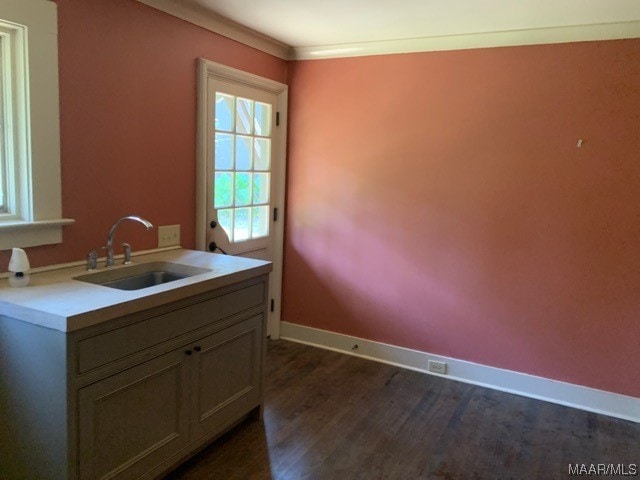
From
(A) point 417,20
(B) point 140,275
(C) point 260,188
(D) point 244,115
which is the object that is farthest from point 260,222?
(A) point 417,20

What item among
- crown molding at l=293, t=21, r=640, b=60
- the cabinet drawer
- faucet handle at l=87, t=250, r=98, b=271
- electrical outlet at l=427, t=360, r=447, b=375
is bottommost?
electrical outlet at l=427, t=360, r=447, b=375

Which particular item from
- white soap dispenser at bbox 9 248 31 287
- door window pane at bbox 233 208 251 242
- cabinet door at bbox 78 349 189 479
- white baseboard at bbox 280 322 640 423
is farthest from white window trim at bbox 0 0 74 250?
white baseboard at bbox 280 322 640 423

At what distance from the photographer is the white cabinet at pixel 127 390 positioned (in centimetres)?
168

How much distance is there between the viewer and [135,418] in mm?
1910

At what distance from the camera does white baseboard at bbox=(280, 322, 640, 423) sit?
291 centimetres

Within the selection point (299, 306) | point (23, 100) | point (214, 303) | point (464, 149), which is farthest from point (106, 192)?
point (464, 149)

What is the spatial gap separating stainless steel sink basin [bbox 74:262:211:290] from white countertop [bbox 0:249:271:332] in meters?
0.05

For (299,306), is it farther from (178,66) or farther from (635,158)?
(635,158)

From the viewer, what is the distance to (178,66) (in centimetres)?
273

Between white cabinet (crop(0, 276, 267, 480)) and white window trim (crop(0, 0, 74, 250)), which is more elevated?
white window trim (crop(0, 0, 74, 250))

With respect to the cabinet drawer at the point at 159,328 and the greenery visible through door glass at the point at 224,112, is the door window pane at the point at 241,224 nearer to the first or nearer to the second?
the greenery visible through door glass at the point at 224,112

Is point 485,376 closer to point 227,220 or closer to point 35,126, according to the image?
point 227,220

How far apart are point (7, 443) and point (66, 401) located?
1.48ft

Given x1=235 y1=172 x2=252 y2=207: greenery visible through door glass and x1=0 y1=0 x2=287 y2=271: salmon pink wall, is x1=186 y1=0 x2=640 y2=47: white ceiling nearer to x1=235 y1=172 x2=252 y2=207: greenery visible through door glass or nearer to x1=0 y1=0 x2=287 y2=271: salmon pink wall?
x1=0 y1=0 x2=287 y2=271: salmon pink wall
